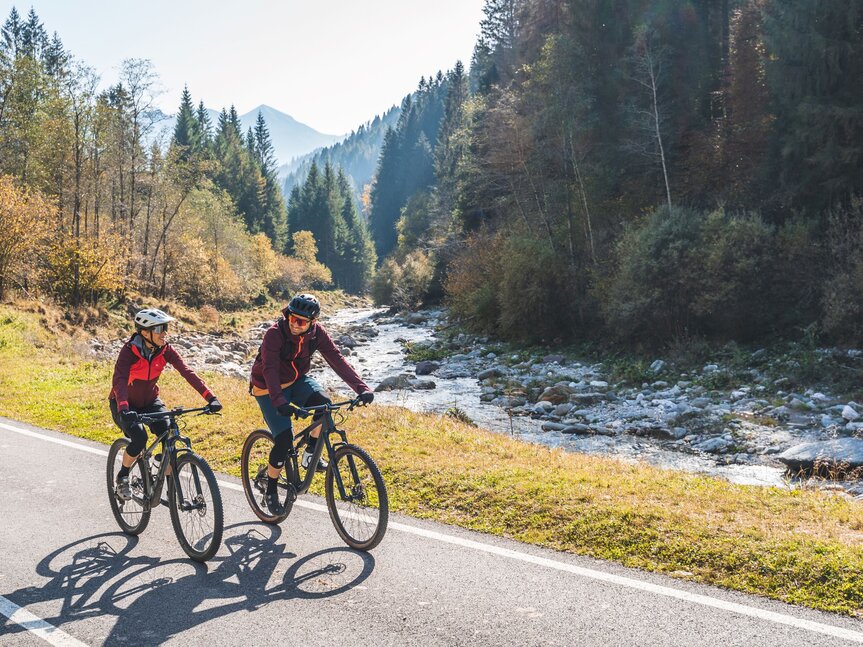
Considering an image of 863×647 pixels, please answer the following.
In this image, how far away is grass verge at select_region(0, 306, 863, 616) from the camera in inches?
210

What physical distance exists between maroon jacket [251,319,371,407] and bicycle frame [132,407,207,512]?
27.4 inches

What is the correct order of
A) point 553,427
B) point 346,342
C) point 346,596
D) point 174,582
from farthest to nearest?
point 346,342 → point 553,427 → point 174,582 → point 346,596

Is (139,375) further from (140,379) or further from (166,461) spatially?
(166,461)

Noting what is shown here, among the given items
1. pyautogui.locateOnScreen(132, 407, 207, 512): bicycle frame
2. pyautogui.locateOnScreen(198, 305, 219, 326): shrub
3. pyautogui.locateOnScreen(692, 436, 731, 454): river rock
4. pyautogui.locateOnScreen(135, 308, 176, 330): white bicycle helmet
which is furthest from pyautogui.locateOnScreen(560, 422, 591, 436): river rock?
pyautogui.locateOnScreen(198, 305, 219, 326): shrub

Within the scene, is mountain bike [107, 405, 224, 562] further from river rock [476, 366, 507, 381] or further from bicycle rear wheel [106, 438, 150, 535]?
river rock [476, 366, 507, 381]

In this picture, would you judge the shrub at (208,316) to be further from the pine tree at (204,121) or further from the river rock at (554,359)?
the pine tree at (204,121)

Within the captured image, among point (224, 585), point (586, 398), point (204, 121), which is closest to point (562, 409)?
point (586, 398)

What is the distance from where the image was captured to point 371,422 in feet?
39.1

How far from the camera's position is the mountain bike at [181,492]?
19.5ft

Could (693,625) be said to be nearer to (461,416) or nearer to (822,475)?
(822,475)

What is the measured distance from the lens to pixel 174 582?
5.57 metres

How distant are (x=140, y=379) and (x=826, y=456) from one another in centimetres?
1133

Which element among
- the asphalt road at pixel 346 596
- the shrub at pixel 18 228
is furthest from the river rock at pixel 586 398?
the shrub at pixel 18 228

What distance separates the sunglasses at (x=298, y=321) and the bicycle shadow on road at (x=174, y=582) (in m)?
2.20
